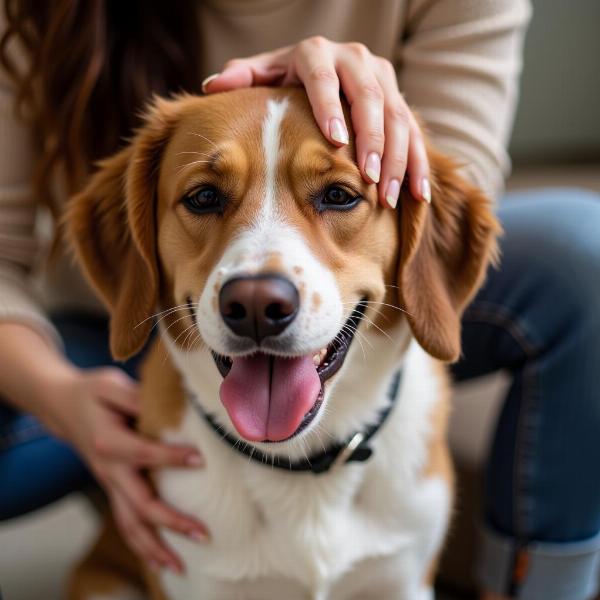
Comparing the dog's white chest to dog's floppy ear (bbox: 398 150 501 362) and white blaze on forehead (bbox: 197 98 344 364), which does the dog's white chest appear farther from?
white blaze on forehead (bbox: 197 98 344 364)

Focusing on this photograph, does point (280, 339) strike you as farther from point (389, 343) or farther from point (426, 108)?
point (426, 108)

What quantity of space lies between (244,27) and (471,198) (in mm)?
687

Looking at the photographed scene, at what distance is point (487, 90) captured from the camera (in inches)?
59.6

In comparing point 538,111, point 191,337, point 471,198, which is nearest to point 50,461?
point 191,337

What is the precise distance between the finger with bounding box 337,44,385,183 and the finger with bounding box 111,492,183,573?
0.72 m

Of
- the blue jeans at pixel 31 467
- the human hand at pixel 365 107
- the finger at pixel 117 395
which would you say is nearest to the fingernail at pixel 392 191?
the human hand at pixel 365 107

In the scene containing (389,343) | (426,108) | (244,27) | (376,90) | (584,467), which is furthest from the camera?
(244,27)

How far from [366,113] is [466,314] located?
0.61m

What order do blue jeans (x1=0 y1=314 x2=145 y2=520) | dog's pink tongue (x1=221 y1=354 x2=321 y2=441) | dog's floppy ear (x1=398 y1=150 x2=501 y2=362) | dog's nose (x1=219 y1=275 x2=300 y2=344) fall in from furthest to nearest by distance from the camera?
blue jeans (x1=0 y1=314 x2=145 y2=520) → dog's floppy ear (x1=398 y1=150 x2=501 y2=362) → dog's pink tongue (x1=221 y1=354 x2=321 y2=441) → dog's nose (x1=219 y1=275 x2=300 y2=344)

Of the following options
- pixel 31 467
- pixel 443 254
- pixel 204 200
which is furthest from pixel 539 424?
pixel 31 467

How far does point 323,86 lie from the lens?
110 centimetres

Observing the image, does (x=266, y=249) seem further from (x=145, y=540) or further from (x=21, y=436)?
(x=21, y=436)

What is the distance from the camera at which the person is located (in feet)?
4.60

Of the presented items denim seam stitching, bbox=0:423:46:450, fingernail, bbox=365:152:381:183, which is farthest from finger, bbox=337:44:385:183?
denim seam stitching, bbox=0:423:46:450
